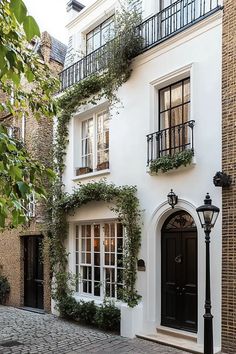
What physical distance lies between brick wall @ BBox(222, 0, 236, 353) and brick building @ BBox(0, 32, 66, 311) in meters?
6.84

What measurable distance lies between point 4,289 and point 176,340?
28.1 feet

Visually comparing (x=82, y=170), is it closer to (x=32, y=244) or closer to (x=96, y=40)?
(x=32, y=244)

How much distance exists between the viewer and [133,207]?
34.7ft

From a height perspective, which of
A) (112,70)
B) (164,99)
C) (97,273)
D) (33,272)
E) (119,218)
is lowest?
(33,272)

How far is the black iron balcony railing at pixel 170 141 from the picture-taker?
970 centimetres

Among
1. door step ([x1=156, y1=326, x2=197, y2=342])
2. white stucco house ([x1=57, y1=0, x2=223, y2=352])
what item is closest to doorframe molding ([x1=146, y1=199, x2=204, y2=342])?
white stucco house ([x1=57, y1=0, x2=223, y2=352])

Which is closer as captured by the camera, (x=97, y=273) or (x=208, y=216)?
(x=208, y=216)

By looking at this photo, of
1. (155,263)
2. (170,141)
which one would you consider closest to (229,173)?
(170,141)

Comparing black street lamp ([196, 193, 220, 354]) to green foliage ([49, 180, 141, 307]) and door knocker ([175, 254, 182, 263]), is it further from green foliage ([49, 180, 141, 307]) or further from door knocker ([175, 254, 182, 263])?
green foliage ([49, 180, 141, 307])

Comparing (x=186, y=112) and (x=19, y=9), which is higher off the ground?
(x=186, y=112)

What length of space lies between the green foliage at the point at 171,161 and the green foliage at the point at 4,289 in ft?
28.4

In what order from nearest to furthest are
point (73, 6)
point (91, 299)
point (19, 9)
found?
1. point (19, 9)
2. point (91, 299)
3. point (73, 6)

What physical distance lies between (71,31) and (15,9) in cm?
1291

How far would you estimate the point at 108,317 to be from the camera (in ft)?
35.1
